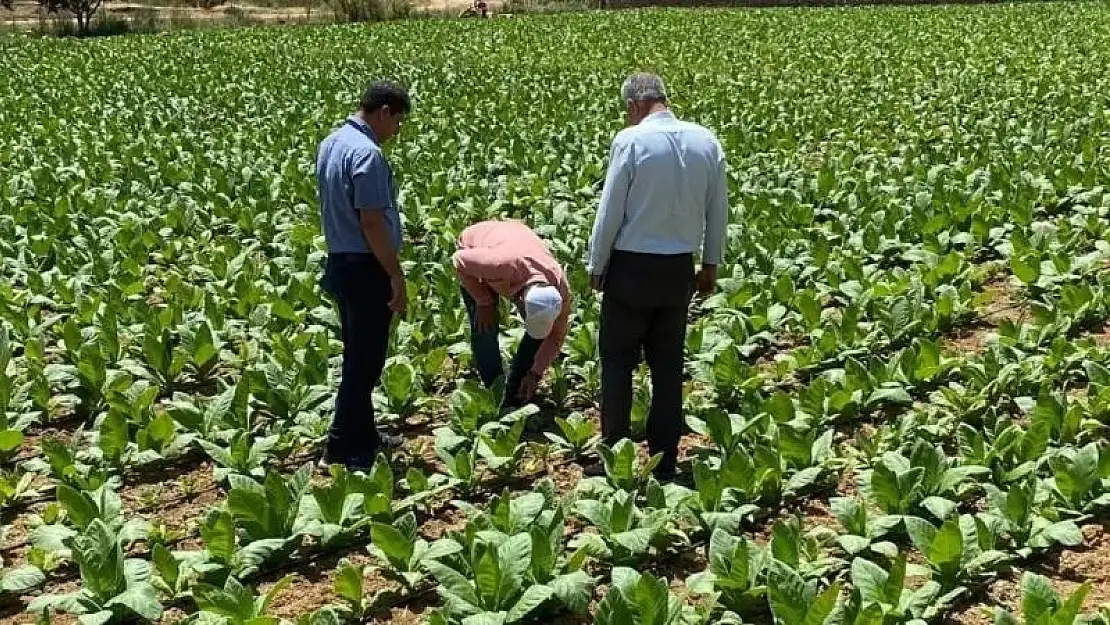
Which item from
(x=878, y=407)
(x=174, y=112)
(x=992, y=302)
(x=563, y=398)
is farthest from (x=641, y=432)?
(x=174, y=112)

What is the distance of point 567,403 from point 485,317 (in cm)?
84

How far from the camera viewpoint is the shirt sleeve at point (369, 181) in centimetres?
449

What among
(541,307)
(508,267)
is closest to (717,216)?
(541,307)

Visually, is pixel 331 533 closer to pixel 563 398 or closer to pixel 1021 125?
pixel 563 398

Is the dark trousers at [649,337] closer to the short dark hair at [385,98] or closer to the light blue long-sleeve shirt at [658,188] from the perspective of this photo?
the light blue long-sleeve shirt at [658,188]

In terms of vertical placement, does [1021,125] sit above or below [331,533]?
above

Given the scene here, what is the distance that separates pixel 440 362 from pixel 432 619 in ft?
8.46

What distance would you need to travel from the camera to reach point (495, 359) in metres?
5.59

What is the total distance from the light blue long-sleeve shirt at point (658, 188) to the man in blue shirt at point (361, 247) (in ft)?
2.88

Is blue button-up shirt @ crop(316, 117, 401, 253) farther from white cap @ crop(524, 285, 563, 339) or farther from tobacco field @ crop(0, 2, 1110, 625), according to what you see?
tobacco field @ crop(0, 2, 1110, 625)

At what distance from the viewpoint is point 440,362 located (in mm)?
6039

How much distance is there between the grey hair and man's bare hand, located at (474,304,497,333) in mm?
1222

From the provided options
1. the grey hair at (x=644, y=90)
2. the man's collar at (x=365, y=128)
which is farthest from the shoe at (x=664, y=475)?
the man's collar at (x=365, y=128)

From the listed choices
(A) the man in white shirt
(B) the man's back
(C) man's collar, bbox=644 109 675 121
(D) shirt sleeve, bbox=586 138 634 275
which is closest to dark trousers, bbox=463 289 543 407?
(A) the man in white shirt
